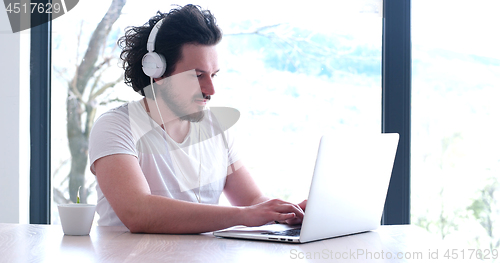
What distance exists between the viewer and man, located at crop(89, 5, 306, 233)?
4.56 feet

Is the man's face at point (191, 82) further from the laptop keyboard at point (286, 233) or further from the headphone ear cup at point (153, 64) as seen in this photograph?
the laptop keyboard at point (286, 233)

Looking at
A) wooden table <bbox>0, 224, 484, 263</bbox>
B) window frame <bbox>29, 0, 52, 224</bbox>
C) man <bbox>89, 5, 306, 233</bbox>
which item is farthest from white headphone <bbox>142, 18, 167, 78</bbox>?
window frame <bbox>29, 0, 52, 224</bbox>

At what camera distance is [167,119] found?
5.39 feet

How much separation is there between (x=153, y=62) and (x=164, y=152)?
32 centimetres

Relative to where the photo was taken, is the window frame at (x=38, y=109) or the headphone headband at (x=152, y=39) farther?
the window frame at (x=38, y=109)

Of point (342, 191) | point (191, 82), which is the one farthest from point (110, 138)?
point (342, 191)

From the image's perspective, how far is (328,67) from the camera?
2.15 meters

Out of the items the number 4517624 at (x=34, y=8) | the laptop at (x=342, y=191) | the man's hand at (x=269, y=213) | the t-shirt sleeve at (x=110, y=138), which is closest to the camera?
the laptop at (x=342, y=191)

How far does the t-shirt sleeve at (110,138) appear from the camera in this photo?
129 centimetres

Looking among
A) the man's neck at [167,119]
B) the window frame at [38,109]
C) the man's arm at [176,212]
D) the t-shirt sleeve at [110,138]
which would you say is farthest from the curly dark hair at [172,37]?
the window frame at [38,109]

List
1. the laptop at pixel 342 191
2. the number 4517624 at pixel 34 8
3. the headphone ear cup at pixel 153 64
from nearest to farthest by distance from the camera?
the laptop at pixel 342 191 < the headphone ear cup at pixel 153 64 < the number 4517624 at pixel 34 8

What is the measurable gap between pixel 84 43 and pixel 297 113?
1.11 metres
